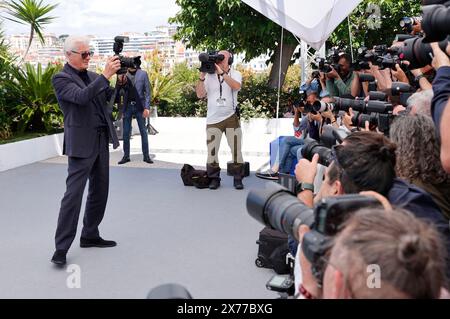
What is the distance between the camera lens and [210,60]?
5.81m

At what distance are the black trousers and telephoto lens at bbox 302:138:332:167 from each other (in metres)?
2.00

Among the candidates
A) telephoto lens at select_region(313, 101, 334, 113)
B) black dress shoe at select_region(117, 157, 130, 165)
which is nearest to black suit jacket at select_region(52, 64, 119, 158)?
telephoto lens at select_region(313, 101, 334, 113)

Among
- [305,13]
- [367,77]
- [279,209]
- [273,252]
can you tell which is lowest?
[273,252]

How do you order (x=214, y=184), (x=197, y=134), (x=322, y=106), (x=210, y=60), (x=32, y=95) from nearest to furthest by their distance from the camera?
(x=322, y=106) < (x=210, y=60) < (x=214, y=184) < (x=32, y=95) < (x=197, y=134)

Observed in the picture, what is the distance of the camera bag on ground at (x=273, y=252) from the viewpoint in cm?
354

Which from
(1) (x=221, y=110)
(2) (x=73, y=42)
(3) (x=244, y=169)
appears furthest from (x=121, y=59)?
(3) (x=244, y=169)

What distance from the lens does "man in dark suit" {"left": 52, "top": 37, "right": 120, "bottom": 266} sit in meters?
3.76

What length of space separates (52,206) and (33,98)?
3.95 metres

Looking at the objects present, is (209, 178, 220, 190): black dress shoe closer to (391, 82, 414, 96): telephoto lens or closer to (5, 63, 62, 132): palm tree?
(391, 82, 414, 96): telephoto lens

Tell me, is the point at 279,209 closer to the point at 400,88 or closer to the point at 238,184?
the point at 400,88

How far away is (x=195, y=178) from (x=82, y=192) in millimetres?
2522

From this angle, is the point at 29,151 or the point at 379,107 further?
the point at 29,151

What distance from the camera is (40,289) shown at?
346 centimetres

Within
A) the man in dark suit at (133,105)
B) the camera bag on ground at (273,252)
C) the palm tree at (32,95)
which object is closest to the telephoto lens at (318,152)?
the camera bag on ground at (273,252)
